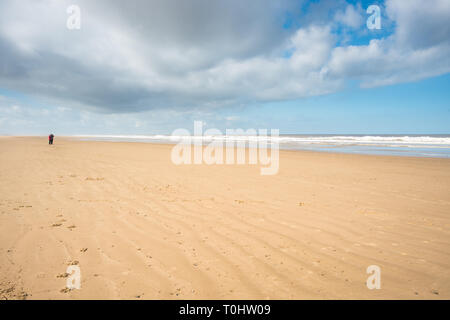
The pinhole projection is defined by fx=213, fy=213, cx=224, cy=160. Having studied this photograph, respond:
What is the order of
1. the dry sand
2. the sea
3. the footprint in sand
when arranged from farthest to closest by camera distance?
the sea, the footprint in sand, the dry sand

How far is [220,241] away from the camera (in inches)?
151

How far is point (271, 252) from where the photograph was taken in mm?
3494

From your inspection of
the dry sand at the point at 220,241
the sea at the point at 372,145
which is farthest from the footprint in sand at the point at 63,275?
the sea at the point at 372,145

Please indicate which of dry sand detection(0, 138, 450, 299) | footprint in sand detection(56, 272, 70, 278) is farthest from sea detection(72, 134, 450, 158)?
footprint in sand detection(56, 272, 70, 278)

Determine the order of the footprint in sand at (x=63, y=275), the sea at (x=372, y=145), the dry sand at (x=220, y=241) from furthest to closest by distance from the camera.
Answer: the sea at (x=372, y=145)
the footprint in sand at (x=63, y=275)
the dry sand at (x=220, y=241)

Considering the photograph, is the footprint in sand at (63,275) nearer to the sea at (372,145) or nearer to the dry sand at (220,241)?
the dry sand at (220,241)

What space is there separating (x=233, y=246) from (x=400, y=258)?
2662mm

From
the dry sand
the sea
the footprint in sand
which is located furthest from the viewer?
the sea

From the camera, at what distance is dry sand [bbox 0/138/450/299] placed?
2691 millimetres

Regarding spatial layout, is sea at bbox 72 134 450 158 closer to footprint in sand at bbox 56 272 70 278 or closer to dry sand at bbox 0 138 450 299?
dry sand at bbox 0 138 450 299

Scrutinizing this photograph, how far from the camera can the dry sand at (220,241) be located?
106 inches

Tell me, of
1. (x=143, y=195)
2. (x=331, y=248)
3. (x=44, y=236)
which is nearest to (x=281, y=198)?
(x=331, y=248)

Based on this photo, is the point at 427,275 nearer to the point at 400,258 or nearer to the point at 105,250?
the point at 400,258

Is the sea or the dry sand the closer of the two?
the dry sand
